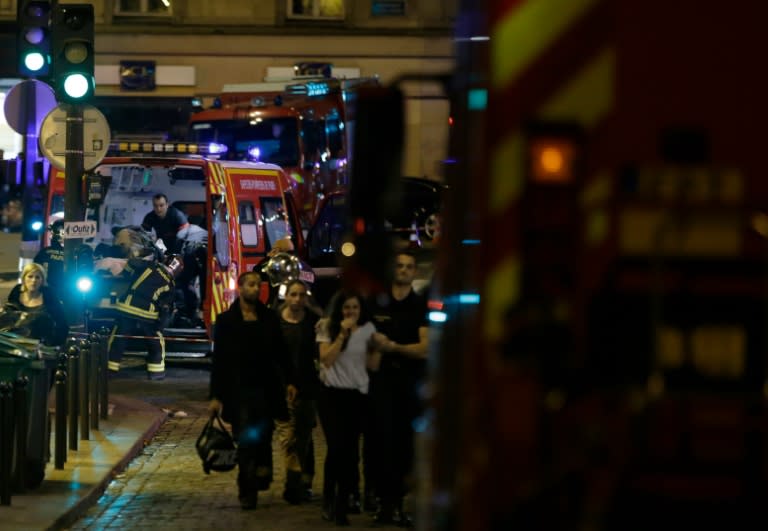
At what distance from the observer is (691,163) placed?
4.36 metres

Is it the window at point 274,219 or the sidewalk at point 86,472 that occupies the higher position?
the window at point 274,219

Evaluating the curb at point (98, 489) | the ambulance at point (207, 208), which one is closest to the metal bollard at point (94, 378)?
the curb at point (98, 489)

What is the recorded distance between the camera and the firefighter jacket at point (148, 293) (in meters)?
18.4

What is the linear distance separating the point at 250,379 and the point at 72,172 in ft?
14.7

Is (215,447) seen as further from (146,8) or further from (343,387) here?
(146,8)

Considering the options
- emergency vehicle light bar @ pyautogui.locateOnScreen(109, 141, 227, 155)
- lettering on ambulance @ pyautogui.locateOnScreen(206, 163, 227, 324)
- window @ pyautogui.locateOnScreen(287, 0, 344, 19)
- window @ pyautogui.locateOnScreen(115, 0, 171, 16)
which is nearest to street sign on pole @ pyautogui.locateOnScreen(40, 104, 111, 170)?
lettering on ambulance @ pyautogui.locateOnScreen(206, 163, 227, 324)

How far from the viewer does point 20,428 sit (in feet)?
34.7

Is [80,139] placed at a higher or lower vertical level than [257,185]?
higher

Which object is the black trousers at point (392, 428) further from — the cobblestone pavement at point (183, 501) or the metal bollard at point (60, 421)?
the metal bollard at point (60, 421)

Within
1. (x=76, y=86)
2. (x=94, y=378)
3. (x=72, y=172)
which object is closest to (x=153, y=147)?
(x=72, y=172)

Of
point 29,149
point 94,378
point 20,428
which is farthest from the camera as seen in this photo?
point 29,149

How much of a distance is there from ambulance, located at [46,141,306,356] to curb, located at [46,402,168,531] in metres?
3.95

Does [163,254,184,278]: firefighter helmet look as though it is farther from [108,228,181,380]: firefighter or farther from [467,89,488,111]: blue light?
[467,89,488,111]: blue light

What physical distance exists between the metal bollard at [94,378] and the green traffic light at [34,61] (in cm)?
264
